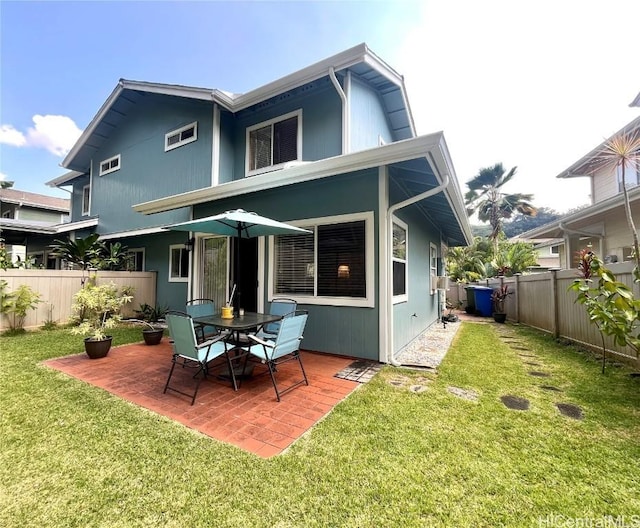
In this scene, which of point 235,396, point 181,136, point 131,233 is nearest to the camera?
point 235,396

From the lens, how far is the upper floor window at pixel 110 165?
35.2 feet

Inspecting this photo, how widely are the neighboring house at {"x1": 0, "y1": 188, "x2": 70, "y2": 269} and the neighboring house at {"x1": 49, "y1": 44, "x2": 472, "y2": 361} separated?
3.29 m

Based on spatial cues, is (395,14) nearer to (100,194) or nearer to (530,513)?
(530,513)

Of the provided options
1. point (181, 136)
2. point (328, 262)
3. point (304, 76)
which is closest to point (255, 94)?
point (304, 76)

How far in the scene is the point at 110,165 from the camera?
11.0 metres

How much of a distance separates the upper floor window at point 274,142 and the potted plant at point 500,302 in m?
8.75

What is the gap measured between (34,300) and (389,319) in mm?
8128

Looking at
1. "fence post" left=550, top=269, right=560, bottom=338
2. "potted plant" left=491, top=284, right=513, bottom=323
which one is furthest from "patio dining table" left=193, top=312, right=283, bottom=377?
"potted plant" left=491, top=284, right=513, bottom=323

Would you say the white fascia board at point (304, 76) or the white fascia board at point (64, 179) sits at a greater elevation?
the white fascia board at point (304, 76)

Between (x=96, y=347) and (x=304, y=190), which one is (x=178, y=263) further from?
(x=304, y=190)

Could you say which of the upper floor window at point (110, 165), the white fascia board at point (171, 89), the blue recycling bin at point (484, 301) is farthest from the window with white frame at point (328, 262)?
the blue recycling bin at point (484, 301)

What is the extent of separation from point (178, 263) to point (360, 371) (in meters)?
6.90

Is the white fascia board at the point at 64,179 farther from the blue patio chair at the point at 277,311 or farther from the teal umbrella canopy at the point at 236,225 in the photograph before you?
the blue patio chair at the point at 277,311

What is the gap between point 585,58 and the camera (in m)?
7.68
